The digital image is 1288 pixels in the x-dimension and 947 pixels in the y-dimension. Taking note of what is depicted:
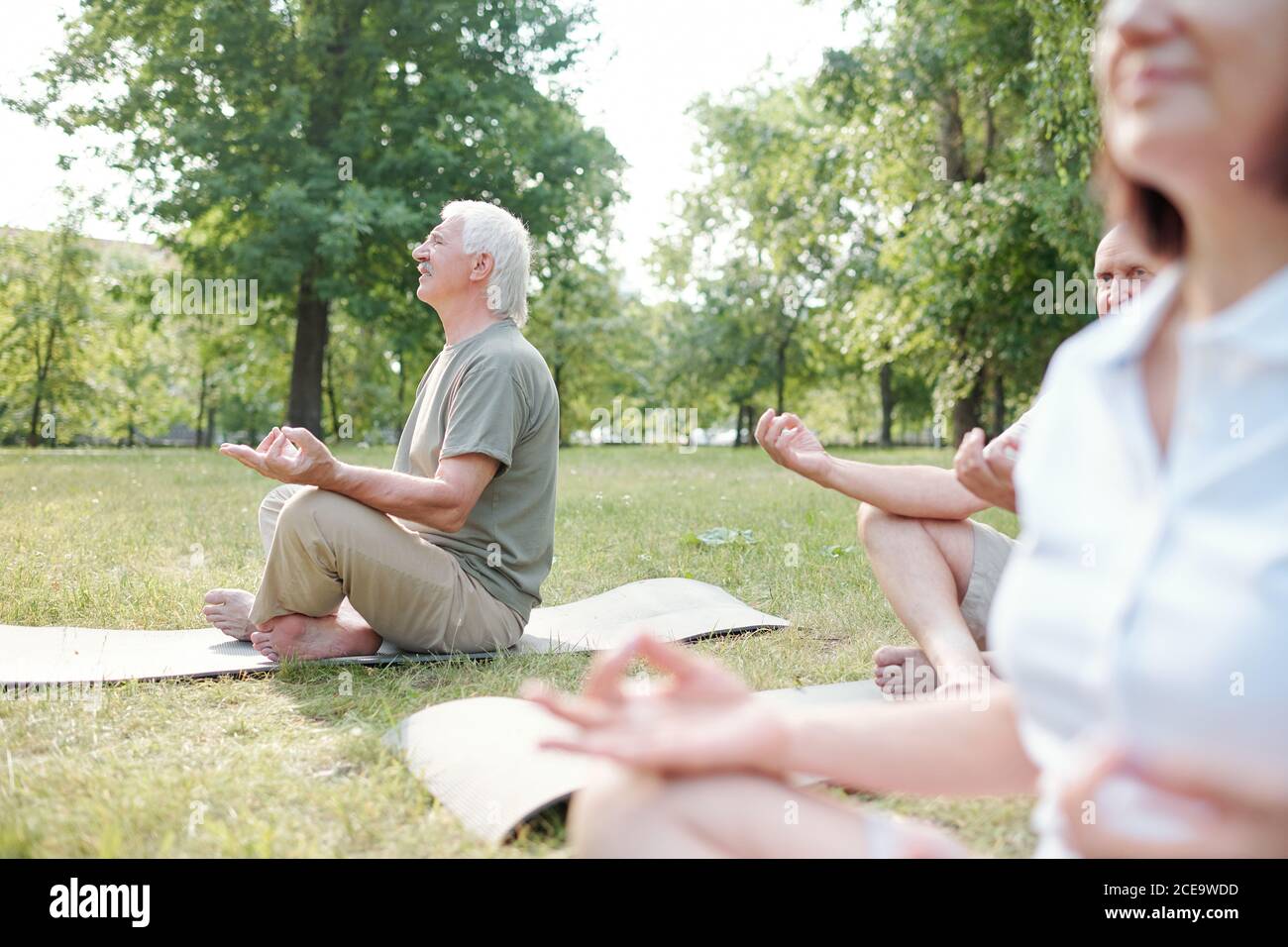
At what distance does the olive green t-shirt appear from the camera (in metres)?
3.88

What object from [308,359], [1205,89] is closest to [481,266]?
[1205,89]

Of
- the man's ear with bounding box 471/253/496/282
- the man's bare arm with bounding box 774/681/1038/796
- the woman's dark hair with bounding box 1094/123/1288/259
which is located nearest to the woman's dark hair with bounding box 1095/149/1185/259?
the woman's dark hair with bounding box 1094/123/1288/259

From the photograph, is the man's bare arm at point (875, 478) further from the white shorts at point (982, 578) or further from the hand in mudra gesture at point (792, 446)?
the white shorts at point (982, 578)

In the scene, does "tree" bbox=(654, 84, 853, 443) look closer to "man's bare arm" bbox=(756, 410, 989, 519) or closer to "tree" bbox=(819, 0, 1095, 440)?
"tree" bbox=(819, 0, 1095, 440)

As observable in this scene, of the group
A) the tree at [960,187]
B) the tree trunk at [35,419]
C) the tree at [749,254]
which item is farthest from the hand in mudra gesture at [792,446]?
the tree trunk at [35,419]

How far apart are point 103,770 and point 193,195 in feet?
51.5

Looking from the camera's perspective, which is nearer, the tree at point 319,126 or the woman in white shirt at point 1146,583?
the woman in white shirt at point 1146,583

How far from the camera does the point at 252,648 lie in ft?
14.1

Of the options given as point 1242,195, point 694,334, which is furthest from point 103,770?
point 694,334

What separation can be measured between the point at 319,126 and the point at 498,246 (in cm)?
1514

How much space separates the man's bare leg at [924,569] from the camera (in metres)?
3.27

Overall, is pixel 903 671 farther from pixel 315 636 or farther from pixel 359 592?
pixel 315 636

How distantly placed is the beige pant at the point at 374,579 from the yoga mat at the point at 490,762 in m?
0.78

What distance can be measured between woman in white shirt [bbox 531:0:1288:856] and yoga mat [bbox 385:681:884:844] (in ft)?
3.10
